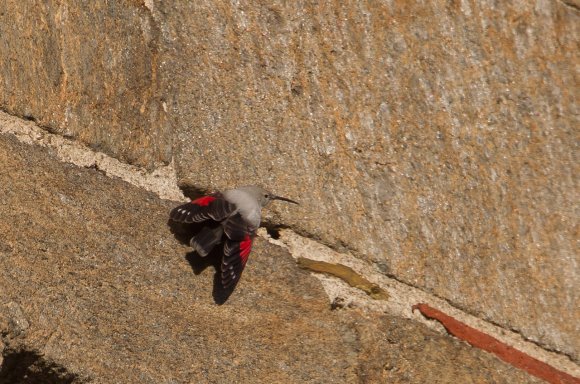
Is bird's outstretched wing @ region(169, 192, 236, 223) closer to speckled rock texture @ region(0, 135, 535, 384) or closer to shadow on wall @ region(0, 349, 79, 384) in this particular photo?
speckled rock texture @ region(0, 135, 535, 384)

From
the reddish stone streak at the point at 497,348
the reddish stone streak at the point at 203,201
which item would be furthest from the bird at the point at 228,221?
the reddish stone streak at the point at 497,348

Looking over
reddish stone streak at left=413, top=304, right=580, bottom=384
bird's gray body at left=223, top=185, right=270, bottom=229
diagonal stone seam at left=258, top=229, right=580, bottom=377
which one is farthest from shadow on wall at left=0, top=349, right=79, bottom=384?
reddish stone streak at left=413, top=304, right=580, bottom=384

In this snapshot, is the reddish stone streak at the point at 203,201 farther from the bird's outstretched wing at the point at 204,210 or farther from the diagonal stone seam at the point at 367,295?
the diagonal stone seam at the point at 367,295

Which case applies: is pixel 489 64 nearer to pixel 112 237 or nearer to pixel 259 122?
pixel 259 122

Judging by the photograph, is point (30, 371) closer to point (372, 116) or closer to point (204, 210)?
point (204, 210)

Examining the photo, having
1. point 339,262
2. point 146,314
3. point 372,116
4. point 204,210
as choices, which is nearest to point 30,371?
point 146,314

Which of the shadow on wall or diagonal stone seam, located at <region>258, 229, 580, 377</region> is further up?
the shadow on wall
